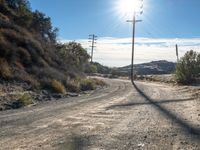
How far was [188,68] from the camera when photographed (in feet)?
191

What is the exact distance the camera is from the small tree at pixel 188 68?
57809 mm

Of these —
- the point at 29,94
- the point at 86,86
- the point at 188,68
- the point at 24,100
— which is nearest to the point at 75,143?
the point at 24,100

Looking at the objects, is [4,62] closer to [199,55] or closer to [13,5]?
[13,5]

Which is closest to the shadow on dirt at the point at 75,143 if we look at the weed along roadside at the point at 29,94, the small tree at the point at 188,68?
the weed along roadside at the point at 29,94

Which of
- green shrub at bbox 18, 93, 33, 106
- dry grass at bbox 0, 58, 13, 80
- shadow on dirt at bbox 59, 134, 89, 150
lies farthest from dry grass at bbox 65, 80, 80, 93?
shadow on dirt at bbox 59, 134, 89, 150

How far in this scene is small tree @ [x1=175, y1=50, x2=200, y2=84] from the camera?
5781cm

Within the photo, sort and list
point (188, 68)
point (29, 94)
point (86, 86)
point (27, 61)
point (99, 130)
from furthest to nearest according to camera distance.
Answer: point (188, 68) < point (86, 86) < point (27, 61) < point (29, 94) < point (99, 130)

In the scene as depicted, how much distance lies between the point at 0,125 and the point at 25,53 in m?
24.9

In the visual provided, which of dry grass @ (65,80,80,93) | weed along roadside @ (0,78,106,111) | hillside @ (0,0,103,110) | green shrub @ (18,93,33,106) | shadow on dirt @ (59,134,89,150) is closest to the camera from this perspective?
shadow on dirt @ (59,134,89,150)

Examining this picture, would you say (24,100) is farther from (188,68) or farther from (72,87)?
(188,68)

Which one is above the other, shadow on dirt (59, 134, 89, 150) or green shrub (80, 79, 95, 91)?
green shrub (80, 79, 95, 91)

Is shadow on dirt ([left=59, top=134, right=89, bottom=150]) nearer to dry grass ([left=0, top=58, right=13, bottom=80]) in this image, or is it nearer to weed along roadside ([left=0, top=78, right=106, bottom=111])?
weed along roadside ([left=0, top=78, right=106, bottom=111])

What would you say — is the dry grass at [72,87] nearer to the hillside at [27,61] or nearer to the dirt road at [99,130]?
the hillside at [27,61]

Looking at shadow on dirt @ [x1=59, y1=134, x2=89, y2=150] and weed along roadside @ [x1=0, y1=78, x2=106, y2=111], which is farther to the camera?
weed along roadside @ [x1=0, y1=78, x2=106, y2=111]
